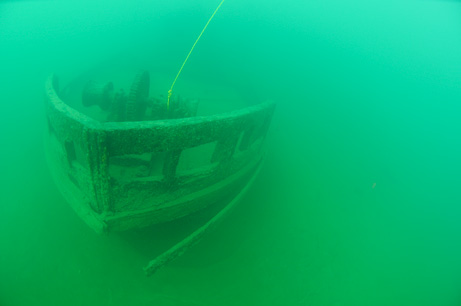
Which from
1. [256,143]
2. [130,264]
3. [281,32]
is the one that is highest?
[281,32]

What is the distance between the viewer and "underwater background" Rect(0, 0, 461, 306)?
3.30 m

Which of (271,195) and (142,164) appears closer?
(142,164)

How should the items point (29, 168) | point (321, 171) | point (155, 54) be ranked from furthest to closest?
point (155, 54), point (321, 171), point (29, 168)

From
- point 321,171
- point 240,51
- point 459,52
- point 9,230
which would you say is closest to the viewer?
point 9,230

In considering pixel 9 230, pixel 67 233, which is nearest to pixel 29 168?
pixel 9 230

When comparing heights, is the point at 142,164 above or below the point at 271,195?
above

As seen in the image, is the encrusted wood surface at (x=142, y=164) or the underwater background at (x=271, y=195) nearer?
the encrusted wood surface at (x=142, y=164)

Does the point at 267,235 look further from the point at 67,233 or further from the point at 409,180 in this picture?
the point at 409,180

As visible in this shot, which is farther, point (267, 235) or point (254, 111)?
point (267, 235)

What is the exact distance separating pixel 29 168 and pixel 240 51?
9.37m

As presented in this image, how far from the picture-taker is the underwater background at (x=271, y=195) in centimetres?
330

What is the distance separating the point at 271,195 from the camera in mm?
4852

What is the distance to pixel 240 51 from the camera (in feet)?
35.6

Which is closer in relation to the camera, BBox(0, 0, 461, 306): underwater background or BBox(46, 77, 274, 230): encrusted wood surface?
BBox(46, 77, 274, 230): encrusted wood surface
